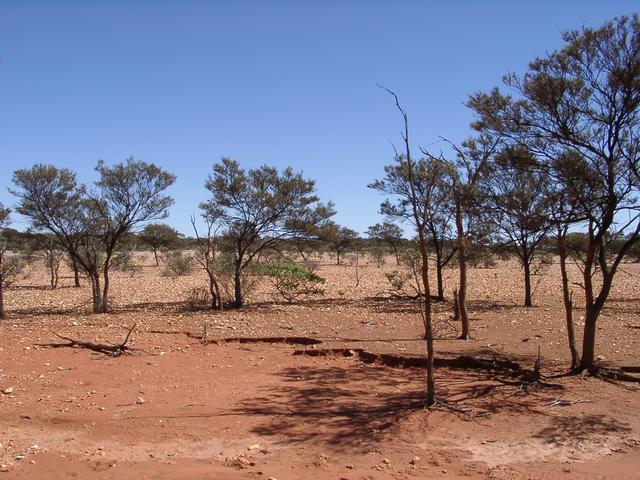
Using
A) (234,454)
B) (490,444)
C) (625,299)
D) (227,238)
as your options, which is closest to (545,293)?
(625,299)

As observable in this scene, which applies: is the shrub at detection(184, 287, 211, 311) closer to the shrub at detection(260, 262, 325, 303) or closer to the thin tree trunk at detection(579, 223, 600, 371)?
the shrub at detection(260, 262, 325, 303)

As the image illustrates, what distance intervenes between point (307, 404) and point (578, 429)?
3.48m

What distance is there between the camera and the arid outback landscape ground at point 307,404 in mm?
5758

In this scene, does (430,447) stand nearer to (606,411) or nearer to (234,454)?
(234,454)

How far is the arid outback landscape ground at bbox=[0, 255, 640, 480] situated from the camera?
18.9 ft

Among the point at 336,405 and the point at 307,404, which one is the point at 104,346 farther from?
the point at 336,405

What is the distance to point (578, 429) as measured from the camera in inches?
267

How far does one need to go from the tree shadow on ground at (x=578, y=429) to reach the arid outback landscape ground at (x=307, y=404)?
0.10ft

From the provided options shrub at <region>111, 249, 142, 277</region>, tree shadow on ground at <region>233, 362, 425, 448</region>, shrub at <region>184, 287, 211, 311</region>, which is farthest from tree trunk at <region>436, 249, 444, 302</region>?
shrub at <region>111, 249, 142, 277</region>

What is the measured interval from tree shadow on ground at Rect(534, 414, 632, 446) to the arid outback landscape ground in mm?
30

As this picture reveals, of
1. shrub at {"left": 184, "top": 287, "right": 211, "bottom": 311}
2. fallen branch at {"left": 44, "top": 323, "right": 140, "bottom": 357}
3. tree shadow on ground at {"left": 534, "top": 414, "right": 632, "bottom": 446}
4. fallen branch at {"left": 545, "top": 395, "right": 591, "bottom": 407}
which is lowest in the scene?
tree shadow on ground at {"left": 534, "top": 414, "right": 632, "bottom": 446}

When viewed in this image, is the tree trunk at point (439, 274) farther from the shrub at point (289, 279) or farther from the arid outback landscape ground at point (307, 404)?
the arid outback landscape ground at point (307, 404)

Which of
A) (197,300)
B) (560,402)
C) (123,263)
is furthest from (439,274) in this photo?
(123,263)

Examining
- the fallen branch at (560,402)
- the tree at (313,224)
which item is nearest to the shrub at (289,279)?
the tree at (313,224)
